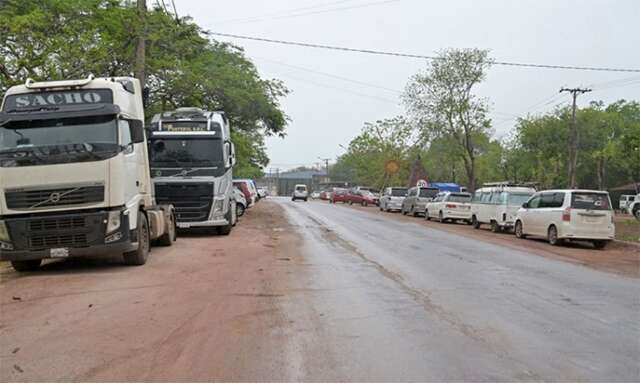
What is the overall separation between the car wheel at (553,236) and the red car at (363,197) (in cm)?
3771

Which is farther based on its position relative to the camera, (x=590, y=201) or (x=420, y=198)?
(x=420, y=198)

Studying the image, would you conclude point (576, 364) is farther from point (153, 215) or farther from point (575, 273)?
point (153, 215)

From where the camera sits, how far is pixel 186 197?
18328 millimetres

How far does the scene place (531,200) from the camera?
21297 mm

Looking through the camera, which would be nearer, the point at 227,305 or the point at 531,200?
the point at 227,305

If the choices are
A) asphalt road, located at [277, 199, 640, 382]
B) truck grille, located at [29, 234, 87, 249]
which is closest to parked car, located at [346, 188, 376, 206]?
asphalt road, located at [277, 199, 640, 382]

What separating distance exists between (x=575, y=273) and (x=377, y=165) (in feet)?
203

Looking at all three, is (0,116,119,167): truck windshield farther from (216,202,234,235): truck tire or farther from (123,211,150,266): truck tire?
(216,202,234,235): truck tire

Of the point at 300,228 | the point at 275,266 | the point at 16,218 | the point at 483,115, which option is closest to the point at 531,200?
the point at 300,228

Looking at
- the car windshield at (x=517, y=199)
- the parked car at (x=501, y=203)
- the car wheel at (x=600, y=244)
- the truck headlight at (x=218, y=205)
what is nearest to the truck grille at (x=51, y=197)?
the truck headlight at (x=218, y=205)

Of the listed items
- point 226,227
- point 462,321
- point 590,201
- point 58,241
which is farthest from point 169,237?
point 590,201

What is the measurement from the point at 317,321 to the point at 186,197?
462 inches

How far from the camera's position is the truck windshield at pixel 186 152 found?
18.5 m

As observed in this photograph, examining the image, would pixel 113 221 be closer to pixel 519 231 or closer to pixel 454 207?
pixel 519 231
